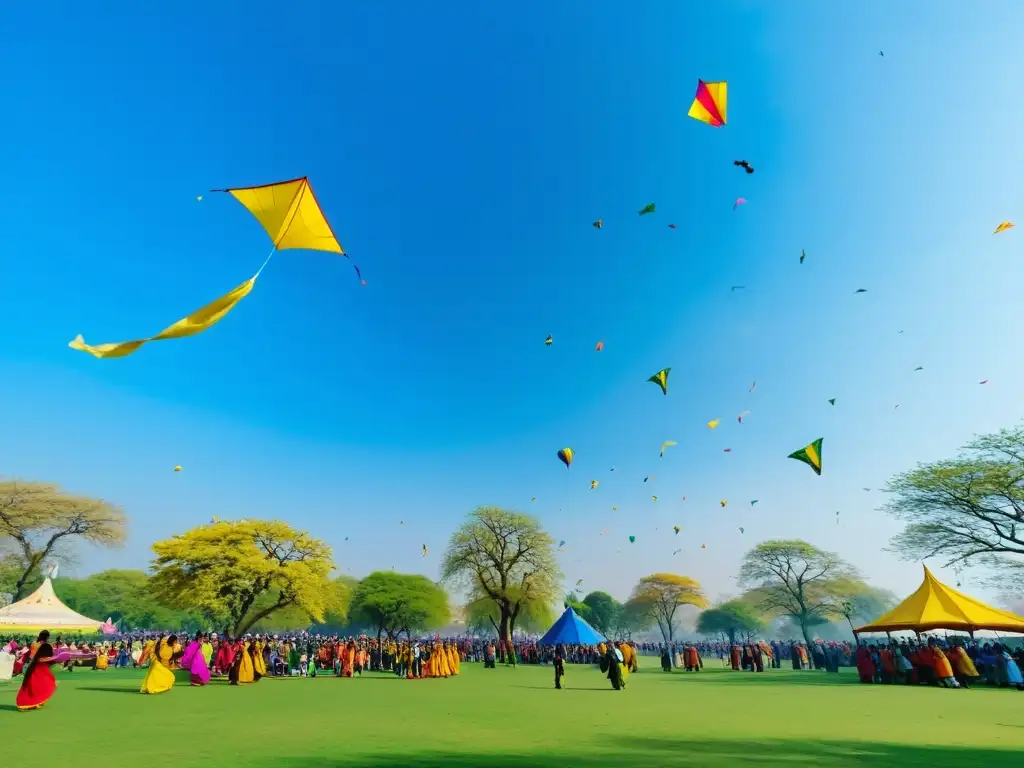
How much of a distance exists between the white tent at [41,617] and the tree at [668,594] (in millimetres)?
61851

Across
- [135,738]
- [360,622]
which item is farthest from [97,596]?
[135,738]

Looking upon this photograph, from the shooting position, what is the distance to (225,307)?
595 cm

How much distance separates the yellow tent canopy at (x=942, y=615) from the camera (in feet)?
67.4

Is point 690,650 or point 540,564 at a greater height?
point 540,564

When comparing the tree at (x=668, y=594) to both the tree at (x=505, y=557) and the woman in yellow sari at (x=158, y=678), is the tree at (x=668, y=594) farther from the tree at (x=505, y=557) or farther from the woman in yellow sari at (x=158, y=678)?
the woman in yellow sari at (x=158, y=678)

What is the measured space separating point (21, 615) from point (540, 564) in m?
37.1

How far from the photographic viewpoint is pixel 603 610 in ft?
319

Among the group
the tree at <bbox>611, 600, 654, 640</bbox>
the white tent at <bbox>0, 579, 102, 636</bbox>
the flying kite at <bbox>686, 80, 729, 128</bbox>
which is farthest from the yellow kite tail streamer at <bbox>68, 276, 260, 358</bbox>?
the tree at <bbox>611, 600, 654, 640</bbox>

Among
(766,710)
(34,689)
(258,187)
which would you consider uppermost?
(258,187)

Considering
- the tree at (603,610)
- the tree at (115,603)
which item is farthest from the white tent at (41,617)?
the tree at (603,610)

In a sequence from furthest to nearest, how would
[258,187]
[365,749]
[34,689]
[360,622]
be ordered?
[360,622] < [34,689] < [365,749] < [258,187]

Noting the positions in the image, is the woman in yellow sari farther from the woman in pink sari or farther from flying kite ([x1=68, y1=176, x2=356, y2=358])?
flying kite ([x1=68, y1=176, x2=356, y2=358])

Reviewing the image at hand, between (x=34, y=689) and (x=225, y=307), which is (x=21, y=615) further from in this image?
(x=225, y=307)

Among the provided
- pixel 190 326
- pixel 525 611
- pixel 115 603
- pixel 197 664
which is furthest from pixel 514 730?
pixel 115 603
